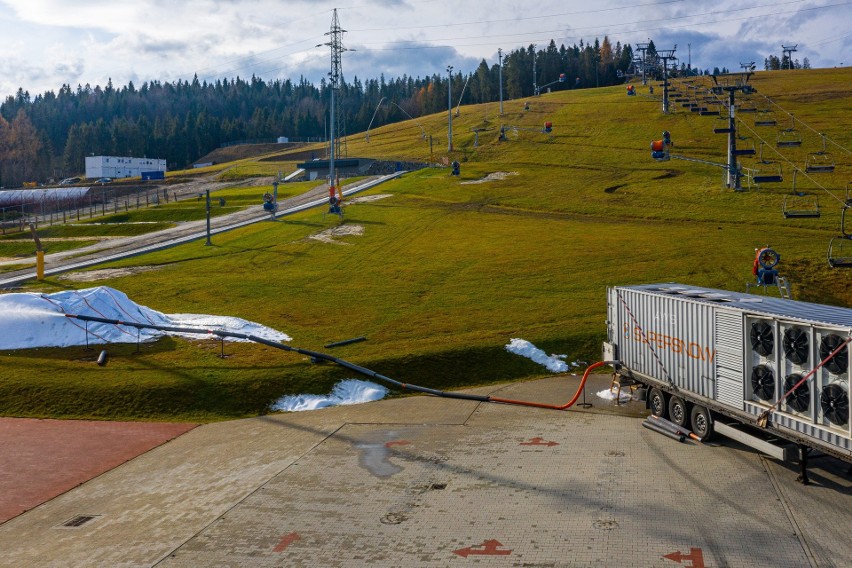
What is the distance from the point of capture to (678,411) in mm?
22453

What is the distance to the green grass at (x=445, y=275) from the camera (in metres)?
29.1

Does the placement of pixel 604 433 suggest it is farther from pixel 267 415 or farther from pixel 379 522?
pixel 267 415

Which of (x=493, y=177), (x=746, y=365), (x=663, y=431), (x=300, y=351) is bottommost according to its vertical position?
(x=663, y=431)

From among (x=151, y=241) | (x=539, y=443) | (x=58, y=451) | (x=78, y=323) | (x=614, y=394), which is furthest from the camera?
(x=151, y=241)

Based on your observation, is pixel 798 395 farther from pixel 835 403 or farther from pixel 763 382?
pixel 763 382

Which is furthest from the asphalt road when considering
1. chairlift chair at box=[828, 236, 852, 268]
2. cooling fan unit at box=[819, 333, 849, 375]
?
→ chairlift chair at box=[828, 236, 852, 268]

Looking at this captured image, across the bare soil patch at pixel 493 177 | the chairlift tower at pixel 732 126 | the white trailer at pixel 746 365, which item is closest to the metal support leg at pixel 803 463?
the white trailer at pixel 746 365

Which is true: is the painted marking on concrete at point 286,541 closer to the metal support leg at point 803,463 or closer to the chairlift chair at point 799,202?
the metal support leg at point 803,463

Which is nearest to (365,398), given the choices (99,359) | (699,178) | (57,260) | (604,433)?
(604,433)

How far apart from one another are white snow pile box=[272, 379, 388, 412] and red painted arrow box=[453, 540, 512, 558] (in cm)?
1301

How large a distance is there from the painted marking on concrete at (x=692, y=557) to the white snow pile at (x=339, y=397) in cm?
1521

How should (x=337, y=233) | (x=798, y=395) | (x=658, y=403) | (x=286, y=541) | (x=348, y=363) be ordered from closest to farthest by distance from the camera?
(x=286, y=541) → (x=798, y=395) → (x=658, y=403) → (x=348, y=363) → (x=337, y=233)

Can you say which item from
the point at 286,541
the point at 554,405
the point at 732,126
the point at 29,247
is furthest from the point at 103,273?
the point at 732,126

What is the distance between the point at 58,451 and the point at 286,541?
1104 centimetres
